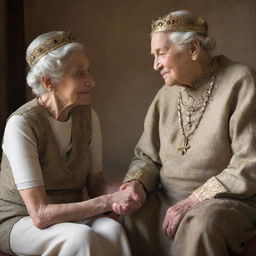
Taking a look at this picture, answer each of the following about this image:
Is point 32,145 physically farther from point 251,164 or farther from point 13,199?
point 251,164

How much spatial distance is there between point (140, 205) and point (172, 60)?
627 mm

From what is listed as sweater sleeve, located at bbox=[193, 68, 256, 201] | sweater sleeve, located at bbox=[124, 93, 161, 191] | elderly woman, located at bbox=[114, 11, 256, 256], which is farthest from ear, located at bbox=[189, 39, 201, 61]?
sweater sleeve, located at bbox=[124, 93, 161, 191]

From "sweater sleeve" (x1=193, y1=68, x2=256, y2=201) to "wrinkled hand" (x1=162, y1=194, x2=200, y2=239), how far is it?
0.10 feet

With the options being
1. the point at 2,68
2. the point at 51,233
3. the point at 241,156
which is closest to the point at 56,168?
the point at 51,233

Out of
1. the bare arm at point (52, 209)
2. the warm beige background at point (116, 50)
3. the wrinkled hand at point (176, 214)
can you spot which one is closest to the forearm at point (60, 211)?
the bare arm at point (52, 209)

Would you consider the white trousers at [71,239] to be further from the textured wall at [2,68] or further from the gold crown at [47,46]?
the textured wall at [2,68]

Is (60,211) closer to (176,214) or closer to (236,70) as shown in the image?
(176,214)

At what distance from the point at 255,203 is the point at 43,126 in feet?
3.02

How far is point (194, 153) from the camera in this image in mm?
1967

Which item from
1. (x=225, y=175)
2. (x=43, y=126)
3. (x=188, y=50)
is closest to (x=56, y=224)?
(x=43, y=126)

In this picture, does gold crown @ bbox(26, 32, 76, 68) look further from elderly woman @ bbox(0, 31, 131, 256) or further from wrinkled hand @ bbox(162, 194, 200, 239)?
wrinkled hand @ bbox(162, 194, 200, 239)

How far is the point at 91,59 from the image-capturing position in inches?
117

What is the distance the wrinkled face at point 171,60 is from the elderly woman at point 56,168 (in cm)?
32

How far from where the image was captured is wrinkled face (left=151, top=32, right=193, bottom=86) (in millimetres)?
1976
